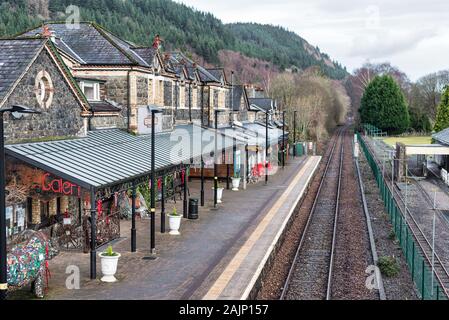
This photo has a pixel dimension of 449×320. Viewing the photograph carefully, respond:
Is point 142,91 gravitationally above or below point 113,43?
below

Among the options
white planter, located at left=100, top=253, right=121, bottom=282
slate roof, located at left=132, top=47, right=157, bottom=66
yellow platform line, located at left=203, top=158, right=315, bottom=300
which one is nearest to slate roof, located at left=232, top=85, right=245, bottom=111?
slate roof, located at left=132, top=47, right=157, bottom=66

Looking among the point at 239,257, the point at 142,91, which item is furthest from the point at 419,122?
the point at 239,257

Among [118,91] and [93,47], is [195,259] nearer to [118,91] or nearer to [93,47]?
[118,91]

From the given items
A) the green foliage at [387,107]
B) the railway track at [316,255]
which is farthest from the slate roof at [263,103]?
the railway track at [316,255]

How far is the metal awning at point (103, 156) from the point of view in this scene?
14.2 m

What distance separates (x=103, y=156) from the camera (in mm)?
17703

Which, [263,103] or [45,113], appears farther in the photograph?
[263,103]

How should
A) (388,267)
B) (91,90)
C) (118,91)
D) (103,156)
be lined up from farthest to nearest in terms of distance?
1. (118,91)
2. (91,90)
3. (103,156)
4. (388,267)

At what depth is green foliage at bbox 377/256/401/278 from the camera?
1656cm

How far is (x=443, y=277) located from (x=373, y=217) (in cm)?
965

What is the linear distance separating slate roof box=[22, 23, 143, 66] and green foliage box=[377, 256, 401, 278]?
1439cm

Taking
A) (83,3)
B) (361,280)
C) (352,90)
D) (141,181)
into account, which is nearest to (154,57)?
(141,181)

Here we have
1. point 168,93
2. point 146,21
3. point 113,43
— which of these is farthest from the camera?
point 146,21

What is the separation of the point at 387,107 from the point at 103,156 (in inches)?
2798
